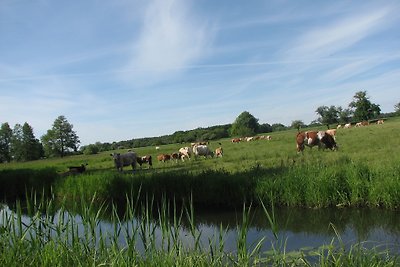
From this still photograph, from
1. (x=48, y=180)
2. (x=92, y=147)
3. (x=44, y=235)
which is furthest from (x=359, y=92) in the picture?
(x=44, y=235)

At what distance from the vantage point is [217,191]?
487 inches

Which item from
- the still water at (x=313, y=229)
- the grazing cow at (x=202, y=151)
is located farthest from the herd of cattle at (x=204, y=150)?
the still water at (x=313, y=229)

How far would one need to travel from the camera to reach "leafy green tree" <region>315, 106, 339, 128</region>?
102m

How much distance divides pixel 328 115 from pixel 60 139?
223 ft

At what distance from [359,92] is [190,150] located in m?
66.7

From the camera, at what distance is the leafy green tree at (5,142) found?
75.8 meters

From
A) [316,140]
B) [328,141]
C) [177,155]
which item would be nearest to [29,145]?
[177,155]

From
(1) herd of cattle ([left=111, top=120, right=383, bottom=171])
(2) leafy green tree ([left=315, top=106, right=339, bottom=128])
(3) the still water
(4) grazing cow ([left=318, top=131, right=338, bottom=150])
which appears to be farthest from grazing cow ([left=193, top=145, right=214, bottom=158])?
(2) leafy green tree ([left=315, top=106, right=339, bottom=128])

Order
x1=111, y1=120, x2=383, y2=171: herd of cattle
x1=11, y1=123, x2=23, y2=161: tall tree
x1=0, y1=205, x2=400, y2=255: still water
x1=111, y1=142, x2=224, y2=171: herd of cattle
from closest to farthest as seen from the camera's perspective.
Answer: x1=0, y1=205, x2=400, y2=255: still water → x1=111, y1=120, x2=383, y2=171: herd of cattle → x1=111, y1=142, x2=224, y2=171: herd of cattle → x1=11, y1=123, x2=23, y2=161: tall tree

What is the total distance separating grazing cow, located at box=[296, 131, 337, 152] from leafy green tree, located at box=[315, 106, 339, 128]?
82.0m

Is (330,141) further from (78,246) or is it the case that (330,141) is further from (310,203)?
(78,246)

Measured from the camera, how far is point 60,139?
7819cm

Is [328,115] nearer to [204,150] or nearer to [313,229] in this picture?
[204,150]

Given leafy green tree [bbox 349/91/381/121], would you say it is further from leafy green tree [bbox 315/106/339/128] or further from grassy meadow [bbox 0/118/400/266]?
grassy meadow [bbox 0/118/400/266]
